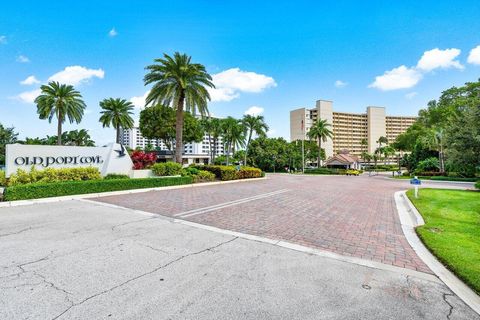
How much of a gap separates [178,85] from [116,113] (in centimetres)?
2475

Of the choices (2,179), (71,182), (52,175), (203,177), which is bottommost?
(203,177)

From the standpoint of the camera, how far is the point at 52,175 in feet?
42.9

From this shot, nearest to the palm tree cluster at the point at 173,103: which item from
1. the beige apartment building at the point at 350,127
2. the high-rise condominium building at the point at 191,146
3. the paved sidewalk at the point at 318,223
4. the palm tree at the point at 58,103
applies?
the palm tree at the point at 58,103

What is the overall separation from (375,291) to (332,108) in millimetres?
125109

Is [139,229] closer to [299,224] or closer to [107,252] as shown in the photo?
[107,252]

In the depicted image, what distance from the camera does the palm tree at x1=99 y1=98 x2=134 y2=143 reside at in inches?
1632

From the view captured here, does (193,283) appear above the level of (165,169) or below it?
below

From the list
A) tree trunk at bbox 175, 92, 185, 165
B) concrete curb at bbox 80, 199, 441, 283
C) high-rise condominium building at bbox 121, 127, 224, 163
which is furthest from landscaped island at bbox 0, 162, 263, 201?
high-rise condominium building at bbox 121, 127, 224, 163

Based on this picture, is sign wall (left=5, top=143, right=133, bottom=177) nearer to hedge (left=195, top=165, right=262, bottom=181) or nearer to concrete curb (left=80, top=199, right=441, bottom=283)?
hedge (left=195, top=165, right=262, bottom=181)

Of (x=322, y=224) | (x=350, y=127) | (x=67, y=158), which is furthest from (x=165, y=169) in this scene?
(x=350, y=127)

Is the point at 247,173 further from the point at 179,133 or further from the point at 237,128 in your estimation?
the point at 237,128

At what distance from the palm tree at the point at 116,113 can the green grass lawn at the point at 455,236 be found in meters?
43.6

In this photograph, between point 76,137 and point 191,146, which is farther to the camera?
point 191,146

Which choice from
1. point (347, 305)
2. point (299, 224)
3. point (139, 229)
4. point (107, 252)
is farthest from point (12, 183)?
point (347, 305)
